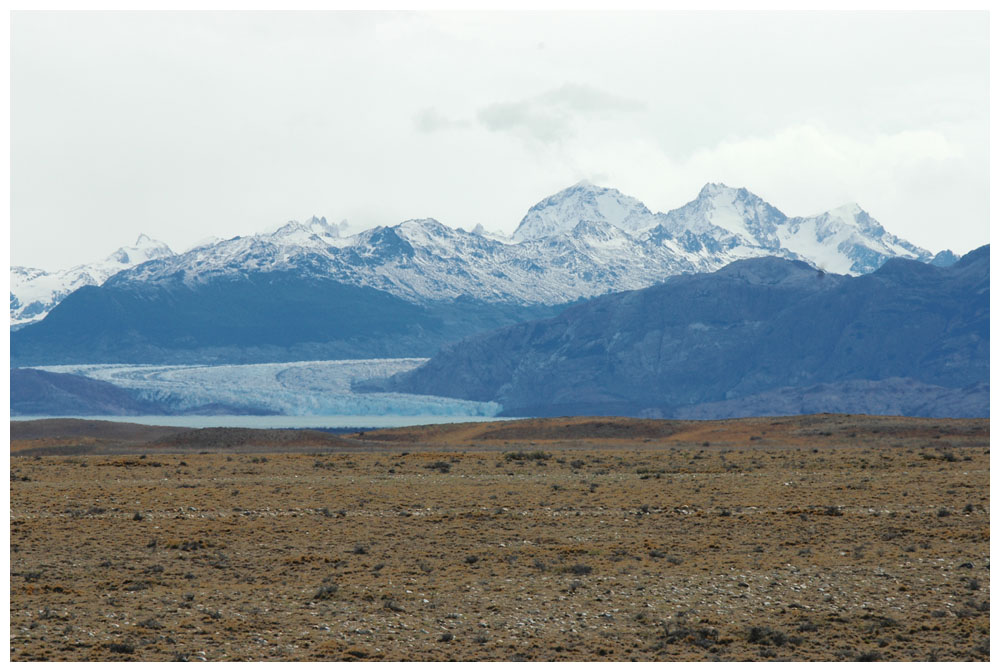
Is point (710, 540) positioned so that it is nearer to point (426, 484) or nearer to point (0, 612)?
point (426, 484)

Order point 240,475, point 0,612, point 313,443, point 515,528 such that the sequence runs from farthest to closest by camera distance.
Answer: point 313,443, point 240,475, point 515,528, point 0,612

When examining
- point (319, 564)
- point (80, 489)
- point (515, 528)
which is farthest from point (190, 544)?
point (80, 489)

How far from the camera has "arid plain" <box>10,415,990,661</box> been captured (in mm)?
27047

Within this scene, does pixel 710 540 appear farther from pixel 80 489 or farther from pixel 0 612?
pixel 80 489

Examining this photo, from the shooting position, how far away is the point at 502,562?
35.3 meters

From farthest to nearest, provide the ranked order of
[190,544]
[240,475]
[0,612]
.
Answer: [240,475]
[190,544]
[0,612]

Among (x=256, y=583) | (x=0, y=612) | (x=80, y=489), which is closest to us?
(x=0, y=612)

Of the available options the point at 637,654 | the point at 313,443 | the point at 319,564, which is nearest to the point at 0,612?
the point at 319,564

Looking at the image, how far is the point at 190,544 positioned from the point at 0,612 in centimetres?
1185

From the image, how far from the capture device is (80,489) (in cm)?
5009

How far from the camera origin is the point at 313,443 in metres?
95.4

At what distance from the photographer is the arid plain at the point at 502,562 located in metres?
27.0

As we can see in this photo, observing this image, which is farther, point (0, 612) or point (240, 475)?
point (240, 475)

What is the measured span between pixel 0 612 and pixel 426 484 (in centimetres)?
2844
